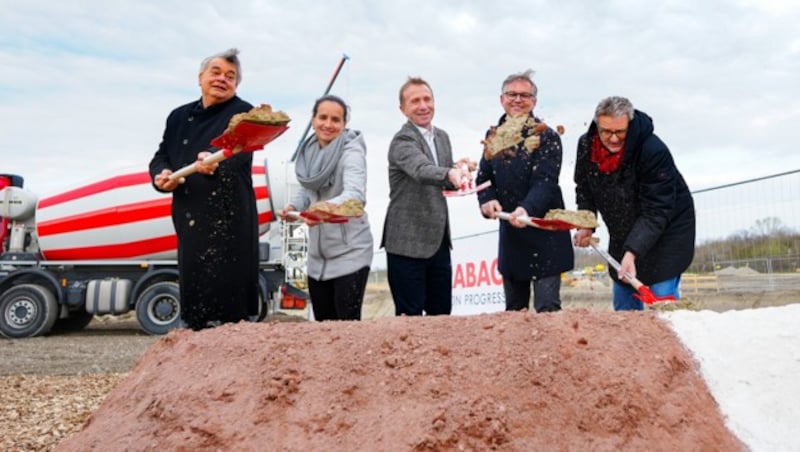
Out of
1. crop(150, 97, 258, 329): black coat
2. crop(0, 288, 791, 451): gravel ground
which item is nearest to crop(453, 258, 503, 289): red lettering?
crop(0, 288, 791, 451): gravel ground

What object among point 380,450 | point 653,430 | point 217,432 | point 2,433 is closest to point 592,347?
point 653,430

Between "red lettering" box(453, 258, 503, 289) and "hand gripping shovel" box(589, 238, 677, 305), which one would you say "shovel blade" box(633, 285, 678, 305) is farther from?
"red lettering" box(453, 258, 503, 289)

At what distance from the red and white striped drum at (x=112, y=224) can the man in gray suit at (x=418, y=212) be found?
291 inches

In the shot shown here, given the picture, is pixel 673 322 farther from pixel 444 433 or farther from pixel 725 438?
pixel 444 433

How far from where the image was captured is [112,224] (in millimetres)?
10703

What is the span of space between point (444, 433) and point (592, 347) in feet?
2.12

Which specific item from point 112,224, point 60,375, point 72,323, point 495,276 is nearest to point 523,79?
point 60,375

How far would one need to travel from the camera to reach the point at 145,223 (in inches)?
422

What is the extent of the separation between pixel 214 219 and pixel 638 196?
2058mm

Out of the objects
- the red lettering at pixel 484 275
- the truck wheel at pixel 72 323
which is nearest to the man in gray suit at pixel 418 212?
the red lettering at pixel 484 275

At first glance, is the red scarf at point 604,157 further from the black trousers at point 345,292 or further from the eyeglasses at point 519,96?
the black trousers at point 345,292

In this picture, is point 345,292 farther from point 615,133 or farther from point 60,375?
point 60,375

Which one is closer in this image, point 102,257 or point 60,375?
point 60,375

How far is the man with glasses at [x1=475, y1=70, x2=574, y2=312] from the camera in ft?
11.8
